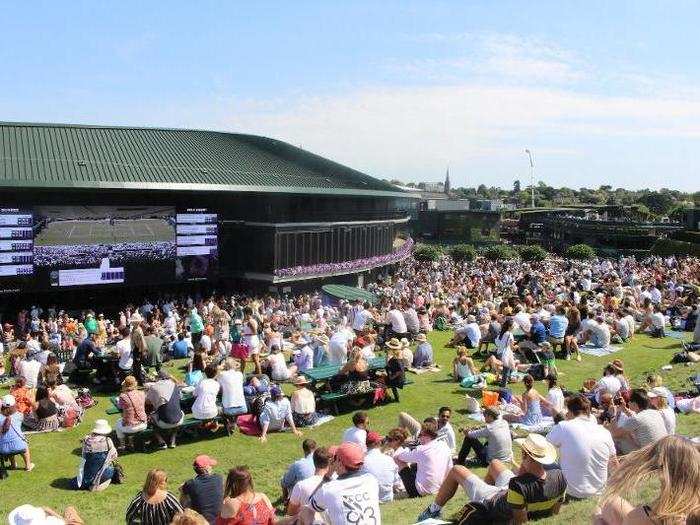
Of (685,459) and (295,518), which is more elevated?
(685,459)

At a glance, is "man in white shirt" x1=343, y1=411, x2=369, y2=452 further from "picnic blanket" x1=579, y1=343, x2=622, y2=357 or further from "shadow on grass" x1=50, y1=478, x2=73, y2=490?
"picnic blanket" x1=579, y1=343, x2=622, y2=357

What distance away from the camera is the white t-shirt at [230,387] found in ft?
41.7

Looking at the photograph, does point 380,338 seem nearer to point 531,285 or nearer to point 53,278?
point 531,285

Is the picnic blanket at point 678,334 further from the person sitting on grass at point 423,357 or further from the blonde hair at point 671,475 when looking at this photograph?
the blonde hair at point 671,475

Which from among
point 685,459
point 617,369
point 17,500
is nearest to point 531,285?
point 617,369

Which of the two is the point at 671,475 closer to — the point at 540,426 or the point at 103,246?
the point at 540,426

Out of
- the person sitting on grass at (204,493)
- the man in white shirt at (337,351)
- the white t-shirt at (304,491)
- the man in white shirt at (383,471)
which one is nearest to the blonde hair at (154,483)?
the person sitting on grass at (204,493)

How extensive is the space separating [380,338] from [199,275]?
17.3 meters

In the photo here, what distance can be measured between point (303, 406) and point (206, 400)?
1910 millimetres

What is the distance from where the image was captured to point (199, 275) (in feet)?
118

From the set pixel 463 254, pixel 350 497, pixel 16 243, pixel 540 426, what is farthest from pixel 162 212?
pixel 463 254

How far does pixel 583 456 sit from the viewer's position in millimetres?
7727

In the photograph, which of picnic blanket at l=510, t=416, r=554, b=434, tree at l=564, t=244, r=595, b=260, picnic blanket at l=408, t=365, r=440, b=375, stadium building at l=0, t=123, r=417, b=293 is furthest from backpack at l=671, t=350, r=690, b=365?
tree at l=564, t=244, r=595, b=260

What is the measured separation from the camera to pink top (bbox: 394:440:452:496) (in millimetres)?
9023
